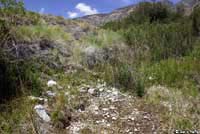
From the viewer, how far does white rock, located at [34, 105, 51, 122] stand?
15.2 feet

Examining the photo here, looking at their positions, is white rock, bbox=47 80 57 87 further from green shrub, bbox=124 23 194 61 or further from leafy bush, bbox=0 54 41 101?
green shrub, bbox=124 23 194 61

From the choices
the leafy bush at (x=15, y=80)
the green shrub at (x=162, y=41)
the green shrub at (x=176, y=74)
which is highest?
the green shrub at (x=162, y=41)

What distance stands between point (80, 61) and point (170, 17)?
413 inches

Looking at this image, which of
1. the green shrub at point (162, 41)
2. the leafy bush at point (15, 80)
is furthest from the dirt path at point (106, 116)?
the green shrub at point (162, 41)

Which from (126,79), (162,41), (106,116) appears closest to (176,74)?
(126,79)

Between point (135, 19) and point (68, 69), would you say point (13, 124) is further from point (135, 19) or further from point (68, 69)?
point (135, 19)

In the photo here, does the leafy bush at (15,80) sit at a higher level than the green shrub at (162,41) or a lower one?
lower

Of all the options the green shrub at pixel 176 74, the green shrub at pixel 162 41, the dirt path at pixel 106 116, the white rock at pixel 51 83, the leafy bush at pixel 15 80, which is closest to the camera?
the dirt path at pixel 106 116

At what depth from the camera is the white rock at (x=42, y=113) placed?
462 cm

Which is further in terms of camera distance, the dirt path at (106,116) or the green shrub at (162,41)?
the green shrub at (162,41)

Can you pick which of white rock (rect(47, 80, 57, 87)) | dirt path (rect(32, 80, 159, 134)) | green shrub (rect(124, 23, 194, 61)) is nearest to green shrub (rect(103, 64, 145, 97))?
dirt path (rect(32, 80, 159, 134))

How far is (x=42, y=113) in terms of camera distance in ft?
15.4

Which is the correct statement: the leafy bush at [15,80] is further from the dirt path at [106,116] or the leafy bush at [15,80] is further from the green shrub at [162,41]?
the green shrub at [162,41]

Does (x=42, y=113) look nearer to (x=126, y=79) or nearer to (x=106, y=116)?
(x=106, y=116)
